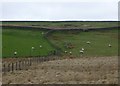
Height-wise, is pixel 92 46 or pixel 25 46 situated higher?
pixel 25 46

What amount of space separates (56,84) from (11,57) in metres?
40.4

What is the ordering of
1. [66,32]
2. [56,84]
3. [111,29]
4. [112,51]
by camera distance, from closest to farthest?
[56,84] < [112,51] < [66,32] < [111,29]

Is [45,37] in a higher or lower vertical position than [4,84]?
lower

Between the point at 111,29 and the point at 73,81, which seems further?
the point at 111,29

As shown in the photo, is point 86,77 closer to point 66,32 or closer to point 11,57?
point 11,57

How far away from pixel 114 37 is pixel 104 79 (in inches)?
3063

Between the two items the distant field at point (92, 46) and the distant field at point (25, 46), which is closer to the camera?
the distant field at point (25, 46)

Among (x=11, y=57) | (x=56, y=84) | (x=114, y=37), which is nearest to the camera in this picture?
(x=56, y=84)

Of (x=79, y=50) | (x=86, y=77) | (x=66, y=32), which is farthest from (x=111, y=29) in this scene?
(x=86, y=77)

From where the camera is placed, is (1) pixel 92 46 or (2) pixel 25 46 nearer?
(2) pixel 25 46

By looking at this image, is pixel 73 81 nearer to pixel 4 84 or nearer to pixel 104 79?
pixel 104 79

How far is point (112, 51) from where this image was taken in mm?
79312

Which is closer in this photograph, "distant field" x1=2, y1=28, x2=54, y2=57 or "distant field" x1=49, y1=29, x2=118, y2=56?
"distant field" x1=2, y1=28, x2=54, y2=57

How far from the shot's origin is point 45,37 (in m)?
99.0
